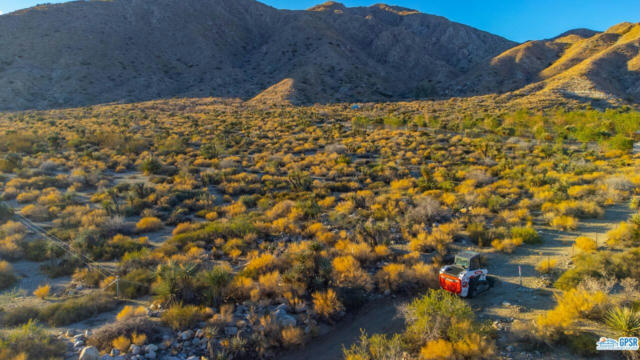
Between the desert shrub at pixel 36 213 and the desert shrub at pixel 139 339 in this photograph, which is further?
the desert shrub at pixel 36 213

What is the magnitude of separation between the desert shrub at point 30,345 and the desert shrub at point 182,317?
1.88 metres

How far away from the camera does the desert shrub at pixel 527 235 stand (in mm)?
10992

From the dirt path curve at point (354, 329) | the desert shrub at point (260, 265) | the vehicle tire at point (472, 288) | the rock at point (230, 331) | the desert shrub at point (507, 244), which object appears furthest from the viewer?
the desert shrub at point (507, 244)

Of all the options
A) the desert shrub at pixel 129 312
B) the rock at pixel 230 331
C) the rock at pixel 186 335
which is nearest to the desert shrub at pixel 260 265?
the rock at pixel 230 331

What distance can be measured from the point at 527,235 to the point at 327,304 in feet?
27.8

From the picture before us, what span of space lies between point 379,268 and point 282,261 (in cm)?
317

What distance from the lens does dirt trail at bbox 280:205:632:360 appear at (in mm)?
6793

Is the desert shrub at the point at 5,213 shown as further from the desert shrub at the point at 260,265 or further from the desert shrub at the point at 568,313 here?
the desert shrub at the point at 568,313

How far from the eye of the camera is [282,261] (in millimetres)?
9359

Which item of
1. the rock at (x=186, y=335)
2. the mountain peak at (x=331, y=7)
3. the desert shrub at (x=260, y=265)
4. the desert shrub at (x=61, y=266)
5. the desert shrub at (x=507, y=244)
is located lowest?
the desert shrub at (x=507, y=244)

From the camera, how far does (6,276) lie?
845cm

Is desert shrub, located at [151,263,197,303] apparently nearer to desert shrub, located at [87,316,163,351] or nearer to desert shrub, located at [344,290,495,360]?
desert shrub, located at [87,316,163,351]

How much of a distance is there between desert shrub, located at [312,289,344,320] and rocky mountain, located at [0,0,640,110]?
58.2 meters

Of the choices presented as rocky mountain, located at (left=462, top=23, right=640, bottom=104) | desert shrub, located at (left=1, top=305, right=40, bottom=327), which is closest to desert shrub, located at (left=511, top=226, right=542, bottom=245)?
desert shrub, located at (left=1, top=305, right=40, bottom=327)
